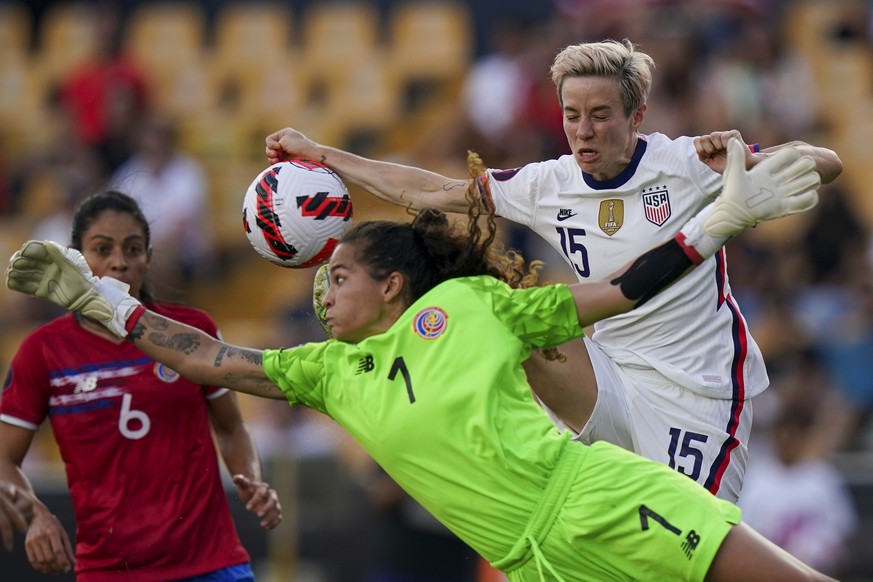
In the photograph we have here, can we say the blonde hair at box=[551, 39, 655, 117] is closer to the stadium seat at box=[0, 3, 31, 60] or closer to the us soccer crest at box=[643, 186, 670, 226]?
the us soccer crest at box=[643, 186, 670, 226]

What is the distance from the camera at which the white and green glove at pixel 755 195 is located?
15.4 ft

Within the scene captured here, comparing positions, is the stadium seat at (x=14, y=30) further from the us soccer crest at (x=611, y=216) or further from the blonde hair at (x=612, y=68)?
the us soccer crest at (x=611, y=216)

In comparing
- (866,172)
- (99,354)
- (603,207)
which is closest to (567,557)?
(603,207)

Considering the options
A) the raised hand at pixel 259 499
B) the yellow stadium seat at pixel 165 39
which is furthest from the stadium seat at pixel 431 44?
the raised hand at pixel 259 499

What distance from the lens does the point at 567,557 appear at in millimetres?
4699

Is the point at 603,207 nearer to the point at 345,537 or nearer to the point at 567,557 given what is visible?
the point at 567,557

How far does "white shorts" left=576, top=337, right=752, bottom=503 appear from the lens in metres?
5.67

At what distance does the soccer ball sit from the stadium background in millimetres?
2667

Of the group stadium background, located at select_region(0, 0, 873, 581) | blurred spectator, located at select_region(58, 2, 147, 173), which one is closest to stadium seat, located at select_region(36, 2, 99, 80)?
stadium background, located at select_region(0, 0, 873, 581)

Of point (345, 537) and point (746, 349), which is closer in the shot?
point (746, 349)

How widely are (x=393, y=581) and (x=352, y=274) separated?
5.66m

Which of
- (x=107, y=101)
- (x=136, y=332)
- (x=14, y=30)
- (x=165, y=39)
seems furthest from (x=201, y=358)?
(x=14, y=30)

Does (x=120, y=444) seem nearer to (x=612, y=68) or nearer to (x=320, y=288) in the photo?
(x=320, y=288)

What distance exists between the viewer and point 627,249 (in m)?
5.61
